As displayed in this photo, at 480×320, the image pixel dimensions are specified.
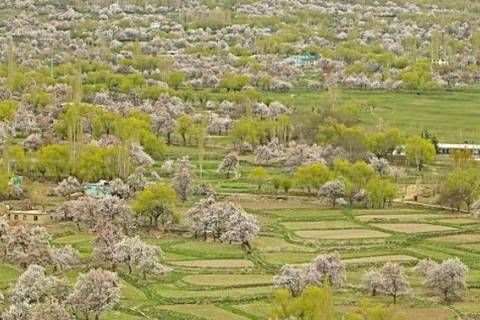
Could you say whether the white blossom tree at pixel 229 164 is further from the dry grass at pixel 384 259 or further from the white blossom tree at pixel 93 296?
the white blossom tree at pixel 93 296

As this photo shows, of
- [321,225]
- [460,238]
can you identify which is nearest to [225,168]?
[321,225]

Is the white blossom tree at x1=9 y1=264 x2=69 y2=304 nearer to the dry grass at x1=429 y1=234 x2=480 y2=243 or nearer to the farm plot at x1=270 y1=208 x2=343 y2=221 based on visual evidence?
the farm plot at x1=270 y1=208 x2=343 y2=221

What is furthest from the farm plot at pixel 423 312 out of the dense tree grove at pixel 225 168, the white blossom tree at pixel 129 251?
the white blossom tree at pixel 129 251

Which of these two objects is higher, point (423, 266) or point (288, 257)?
point (423, 266)

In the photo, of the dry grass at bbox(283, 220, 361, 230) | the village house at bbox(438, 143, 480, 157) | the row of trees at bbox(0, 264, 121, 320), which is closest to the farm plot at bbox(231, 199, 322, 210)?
the dry grass at bbox(283, 220, 361, 230)

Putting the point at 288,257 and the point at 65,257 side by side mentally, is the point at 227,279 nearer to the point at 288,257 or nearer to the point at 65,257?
the point at 288,257

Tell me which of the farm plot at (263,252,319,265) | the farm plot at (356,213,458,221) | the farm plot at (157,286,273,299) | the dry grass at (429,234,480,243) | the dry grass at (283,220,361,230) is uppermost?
the farm plot at (157,286,273,299)
